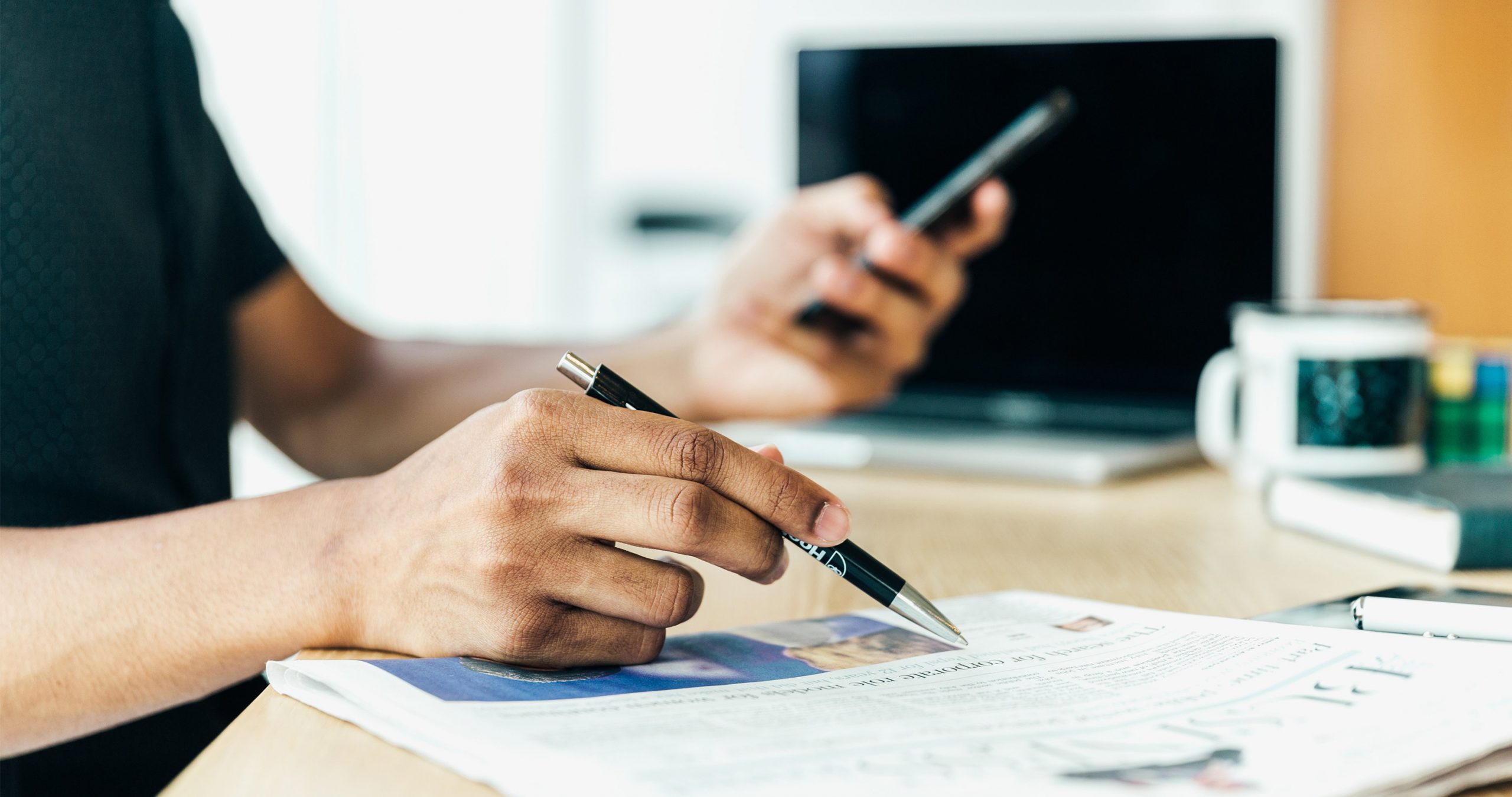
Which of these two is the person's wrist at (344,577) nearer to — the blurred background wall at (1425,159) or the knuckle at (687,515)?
the knuckle at (687,515)

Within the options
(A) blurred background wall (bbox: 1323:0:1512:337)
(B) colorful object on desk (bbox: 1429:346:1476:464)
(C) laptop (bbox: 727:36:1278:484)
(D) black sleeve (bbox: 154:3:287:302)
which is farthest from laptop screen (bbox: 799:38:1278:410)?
(A) blurred background wall (bbox: 1323:0:1512:337)

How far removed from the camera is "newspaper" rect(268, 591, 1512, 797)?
1.02 feet

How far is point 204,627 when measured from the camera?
0.47m

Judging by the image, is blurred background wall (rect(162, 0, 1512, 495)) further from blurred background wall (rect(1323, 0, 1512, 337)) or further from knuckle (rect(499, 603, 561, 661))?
knuckle (rect(499, 603, 561, 661))

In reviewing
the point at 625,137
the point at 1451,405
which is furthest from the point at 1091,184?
the point at 625,137

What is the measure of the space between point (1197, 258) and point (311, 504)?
91 centimetres

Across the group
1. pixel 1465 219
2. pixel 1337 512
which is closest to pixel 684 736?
pixel 1337 512

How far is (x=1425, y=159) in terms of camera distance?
1.72m

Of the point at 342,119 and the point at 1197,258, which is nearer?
the point at 1197,258

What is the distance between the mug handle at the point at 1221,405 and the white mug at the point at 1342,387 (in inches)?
1.1

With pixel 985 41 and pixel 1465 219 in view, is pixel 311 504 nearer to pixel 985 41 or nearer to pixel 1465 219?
pixel 985 41

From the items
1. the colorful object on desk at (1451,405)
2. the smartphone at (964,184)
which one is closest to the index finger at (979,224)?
the smartphone at (964,184)

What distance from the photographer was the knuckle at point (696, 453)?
1.41 feet

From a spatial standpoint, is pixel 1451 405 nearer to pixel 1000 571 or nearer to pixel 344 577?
pixel 1000 571
